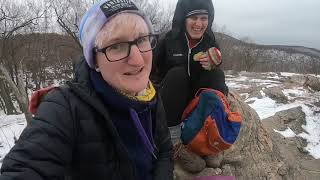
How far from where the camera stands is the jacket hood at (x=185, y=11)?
2.98 m

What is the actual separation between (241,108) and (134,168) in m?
2.28

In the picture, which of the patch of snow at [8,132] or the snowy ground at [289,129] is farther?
the snowy ground at [289,129]

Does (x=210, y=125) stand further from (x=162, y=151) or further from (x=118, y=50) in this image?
(x=118, y=50)

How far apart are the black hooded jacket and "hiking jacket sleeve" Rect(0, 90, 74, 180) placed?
1.61 metres

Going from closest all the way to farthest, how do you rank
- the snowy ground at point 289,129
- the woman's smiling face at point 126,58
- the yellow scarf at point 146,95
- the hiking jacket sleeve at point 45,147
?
the hiking jacket sleeve at point 45,147 → the woman's smiling face at point 126,58 → the yellow scarf at point 146,95 → the snowy ground at point 289,129

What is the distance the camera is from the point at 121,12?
1531 mm

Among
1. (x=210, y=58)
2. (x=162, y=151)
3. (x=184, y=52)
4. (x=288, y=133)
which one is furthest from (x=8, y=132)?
(x=162, y=151)

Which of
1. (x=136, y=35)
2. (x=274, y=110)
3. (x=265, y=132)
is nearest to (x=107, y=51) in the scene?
(x=136, y=35)

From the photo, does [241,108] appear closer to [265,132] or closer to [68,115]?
[265,132]

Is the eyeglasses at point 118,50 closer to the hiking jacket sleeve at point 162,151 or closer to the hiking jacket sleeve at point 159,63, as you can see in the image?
the hiking jacket sleeve at point 162,151

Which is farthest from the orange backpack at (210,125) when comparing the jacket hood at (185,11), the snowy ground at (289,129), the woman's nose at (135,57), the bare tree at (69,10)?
the bare tree at (69,10)

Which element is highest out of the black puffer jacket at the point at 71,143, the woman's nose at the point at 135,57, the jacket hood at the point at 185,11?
the jacket hood at the point at 185,11

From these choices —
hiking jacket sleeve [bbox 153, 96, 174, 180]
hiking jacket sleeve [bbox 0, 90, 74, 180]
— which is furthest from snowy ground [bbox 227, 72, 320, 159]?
hiking jacket sleeve [bbox 0, 90, 74, 180]

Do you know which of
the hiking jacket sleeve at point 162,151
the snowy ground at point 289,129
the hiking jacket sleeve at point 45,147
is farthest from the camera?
the snowy ground at point 289,129
